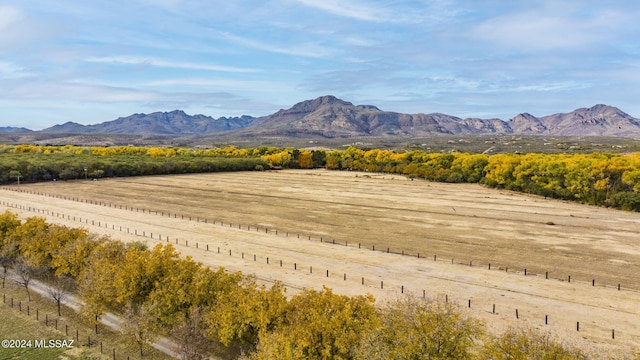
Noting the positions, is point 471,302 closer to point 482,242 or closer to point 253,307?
point 253,307

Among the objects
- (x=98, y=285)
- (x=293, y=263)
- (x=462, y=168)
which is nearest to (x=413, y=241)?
(x=293, y=263)

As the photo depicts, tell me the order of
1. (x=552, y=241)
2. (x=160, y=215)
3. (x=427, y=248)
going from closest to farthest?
(x=427, y=248), (x=552, y=241), (x=160, y=215)

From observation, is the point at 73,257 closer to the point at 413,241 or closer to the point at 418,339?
the point at 418,339

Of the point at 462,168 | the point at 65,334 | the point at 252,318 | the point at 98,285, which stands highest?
the point at 462,168

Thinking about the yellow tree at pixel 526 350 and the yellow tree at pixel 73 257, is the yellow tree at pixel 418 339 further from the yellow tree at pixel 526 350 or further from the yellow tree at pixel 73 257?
the yellow tree at pixel 73 257

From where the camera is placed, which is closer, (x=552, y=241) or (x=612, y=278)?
(x=612, y=278)

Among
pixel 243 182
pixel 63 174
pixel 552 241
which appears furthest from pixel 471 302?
pixel 63 174
